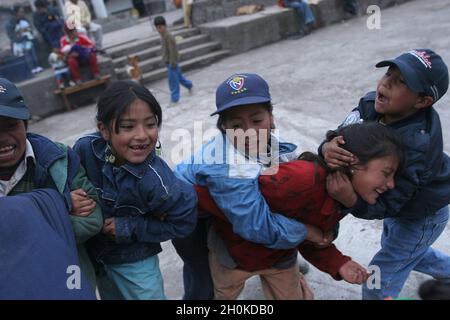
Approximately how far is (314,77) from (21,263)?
222 inches

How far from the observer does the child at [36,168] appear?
4.58 feet

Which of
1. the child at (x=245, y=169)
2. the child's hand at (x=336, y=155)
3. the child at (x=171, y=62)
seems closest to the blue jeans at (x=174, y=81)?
the child at (x=171, y=62)

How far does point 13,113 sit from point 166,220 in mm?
675

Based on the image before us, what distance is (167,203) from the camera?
151 cm

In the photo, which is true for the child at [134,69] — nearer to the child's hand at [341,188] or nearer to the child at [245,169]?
the child at [245,169]

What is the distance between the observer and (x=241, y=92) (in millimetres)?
1531

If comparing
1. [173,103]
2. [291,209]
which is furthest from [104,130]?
[173,103]

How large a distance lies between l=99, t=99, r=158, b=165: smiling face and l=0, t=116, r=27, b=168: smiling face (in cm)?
31

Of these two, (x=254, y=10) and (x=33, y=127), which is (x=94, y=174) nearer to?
(x=33, y=127)

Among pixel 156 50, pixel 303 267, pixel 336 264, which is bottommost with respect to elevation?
pixel 303 267

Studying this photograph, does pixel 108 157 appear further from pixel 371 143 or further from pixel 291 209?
pixel 371 143

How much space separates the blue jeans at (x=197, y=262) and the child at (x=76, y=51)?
6146mm

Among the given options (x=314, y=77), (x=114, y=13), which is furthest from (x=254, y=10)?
(x=114, y=13)

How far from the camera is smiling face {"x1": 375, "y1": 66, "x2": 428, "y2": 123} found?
1544 millimetres
